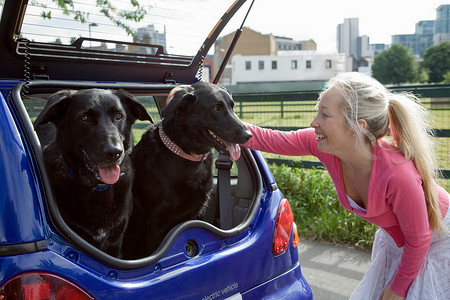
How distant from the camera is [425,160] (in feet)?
6.62

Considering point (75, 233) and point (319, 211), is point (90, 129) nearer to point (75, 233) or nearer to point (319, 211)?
point (75, 233)

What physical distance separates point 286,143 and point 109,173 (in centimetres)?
112

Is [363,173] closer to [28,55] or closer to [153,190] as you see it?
[153,190]

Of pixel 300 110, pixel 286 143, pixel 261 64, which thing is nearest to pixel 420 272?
pixel 286 143

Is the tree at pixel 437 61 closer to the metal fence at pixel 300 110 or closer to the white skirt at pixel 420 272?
the metal fence at pixel 300 110

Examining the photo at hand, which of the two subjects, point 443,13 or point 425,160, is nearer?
point 425,160

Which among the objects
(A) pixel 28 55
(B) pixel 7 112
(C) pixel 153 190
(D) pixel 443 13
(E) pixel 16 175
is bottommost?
(C) pixel 153 190

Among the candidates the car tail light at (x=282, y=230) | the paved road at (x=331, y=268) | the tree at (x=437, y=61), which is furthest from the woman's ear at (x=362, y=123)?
the tree at (x=437, y=61)

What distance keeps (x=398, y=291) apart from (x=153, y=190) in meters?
1.56

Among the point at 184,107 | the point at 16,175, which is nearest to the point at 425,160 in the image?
the point at 184,107

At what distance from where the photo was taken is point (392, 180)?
1.95m

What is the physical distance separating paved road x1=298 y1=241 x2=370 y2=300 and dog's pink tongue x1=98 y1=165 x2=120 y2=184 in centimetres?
226

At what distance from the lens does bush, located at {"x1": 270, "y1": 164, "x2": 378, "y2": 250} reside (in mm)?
4543

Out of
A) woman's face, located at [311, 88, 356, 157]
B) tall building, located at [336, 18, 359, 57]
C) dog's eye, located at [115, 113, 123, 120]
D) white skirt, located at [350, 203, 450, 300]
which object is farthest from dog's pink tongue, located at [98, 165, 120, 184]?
tall building, located at [336, 18, 359, 57]
